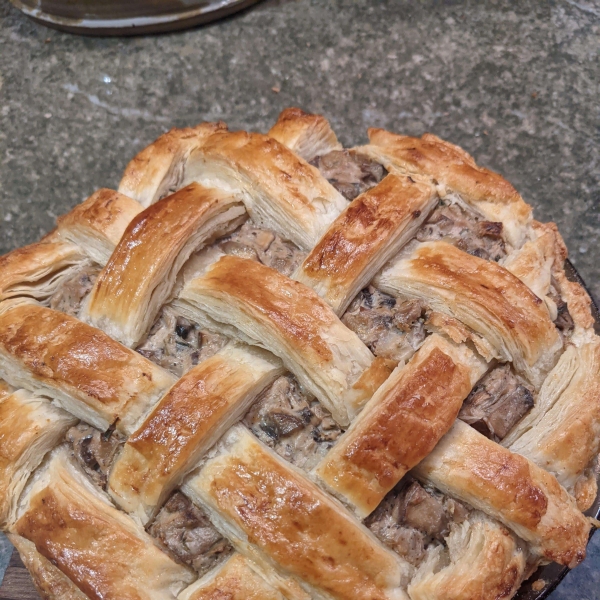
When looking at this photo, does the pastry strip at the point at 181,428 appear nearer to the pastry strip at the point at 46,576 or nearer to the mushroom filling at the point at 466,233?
the pastry strip at the point at 46,576

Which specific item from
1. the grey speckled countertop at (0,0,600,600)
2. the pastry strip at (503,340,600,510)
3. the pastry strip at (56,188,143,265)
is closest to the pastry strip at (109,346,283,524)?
the pastry strip at (56,188,143,265)

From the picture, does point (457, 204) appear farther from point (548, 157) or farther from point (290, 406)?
point (548, 157)

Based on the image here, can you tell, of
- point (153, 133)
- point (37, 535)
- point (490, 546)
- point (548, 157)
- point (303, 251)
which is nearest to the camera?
point (490, 546)

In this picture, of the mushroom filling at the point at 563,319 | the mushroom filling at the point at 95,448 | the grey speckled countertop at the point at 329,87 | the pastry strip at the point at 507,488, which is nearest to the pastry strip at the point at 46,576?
the mushroom filling at the point at 95,448

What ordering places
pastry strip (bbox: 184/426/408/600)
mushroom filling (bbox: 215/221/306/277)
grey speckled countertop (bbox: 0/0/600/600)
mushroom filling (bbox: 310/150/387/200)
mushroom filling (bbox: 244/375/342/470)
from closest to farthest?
pastry strip (bbox: 184/426/408/600)
mushroom filling (bbox: 244/375/342/470)
mushroom filling (bbox: 215/221/306/277)
mushroom filling (bbox: 310/150/387/200)
grey speckled countertop (bbox: 0/0/600/600)

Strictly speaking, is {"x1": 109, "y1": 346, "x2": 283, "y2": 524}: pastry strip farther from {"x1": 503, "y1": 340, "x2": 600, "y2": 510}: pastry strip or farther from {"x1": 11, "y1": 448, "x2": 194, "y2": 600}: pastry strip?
{"x1": 503, "y1": 340, "x2": 600, "y2": 510}: pastry strip

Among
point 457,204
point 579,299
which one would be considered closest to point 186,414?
point 457,204
